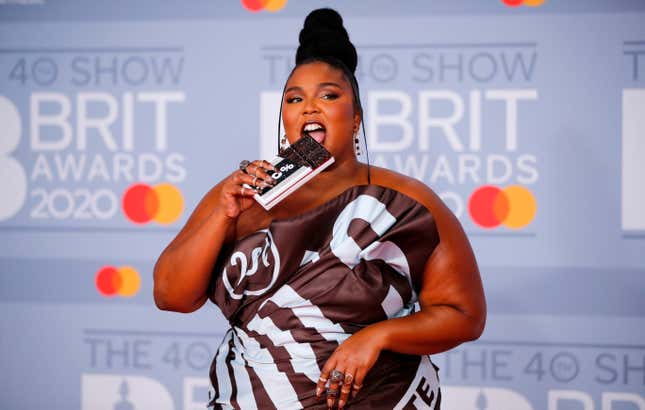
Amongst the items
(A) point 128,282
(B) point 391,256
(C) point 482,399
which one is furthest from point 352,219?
(A) point 128,282

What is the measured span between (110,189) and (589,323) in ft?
5.67

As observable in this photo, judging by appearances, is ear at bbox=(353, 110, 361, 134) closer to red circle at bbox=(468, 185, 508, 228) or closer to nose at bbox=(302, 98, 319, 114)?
nose at bbox=(302, 98, 319, 114)

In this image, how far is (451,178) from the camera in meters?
2.43

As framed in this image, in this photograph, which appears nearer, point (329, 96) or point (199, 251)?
Result: point (199, 251)

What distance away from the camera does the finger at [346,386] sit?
1219 mm

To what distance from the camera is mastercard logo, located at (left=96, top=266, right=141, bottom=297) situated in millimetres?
2613

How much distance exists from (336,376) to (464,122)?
1.40m

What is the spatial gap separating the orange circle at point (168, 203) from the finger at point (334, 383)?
1.47 meters

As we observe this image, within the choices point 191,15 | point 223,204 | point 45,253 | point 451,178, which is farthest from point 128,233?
point 223,204

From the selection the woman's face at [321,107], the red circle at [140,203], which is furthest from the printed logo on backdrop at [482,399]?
the woman's face at [321,107]

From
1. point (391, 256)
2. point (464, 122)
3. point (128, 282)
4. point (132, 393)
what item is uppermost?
point (464, 122)

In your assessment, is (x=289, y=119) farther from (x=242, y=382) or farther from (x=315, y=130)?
(x=242, y=382)

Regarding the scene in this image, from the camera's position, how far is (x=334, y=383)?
4.00ft

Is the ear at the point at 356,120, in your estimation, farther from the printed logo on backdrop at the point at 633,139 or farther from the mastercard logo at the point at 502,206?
the printed logo on backdrop at the point at 633,139
